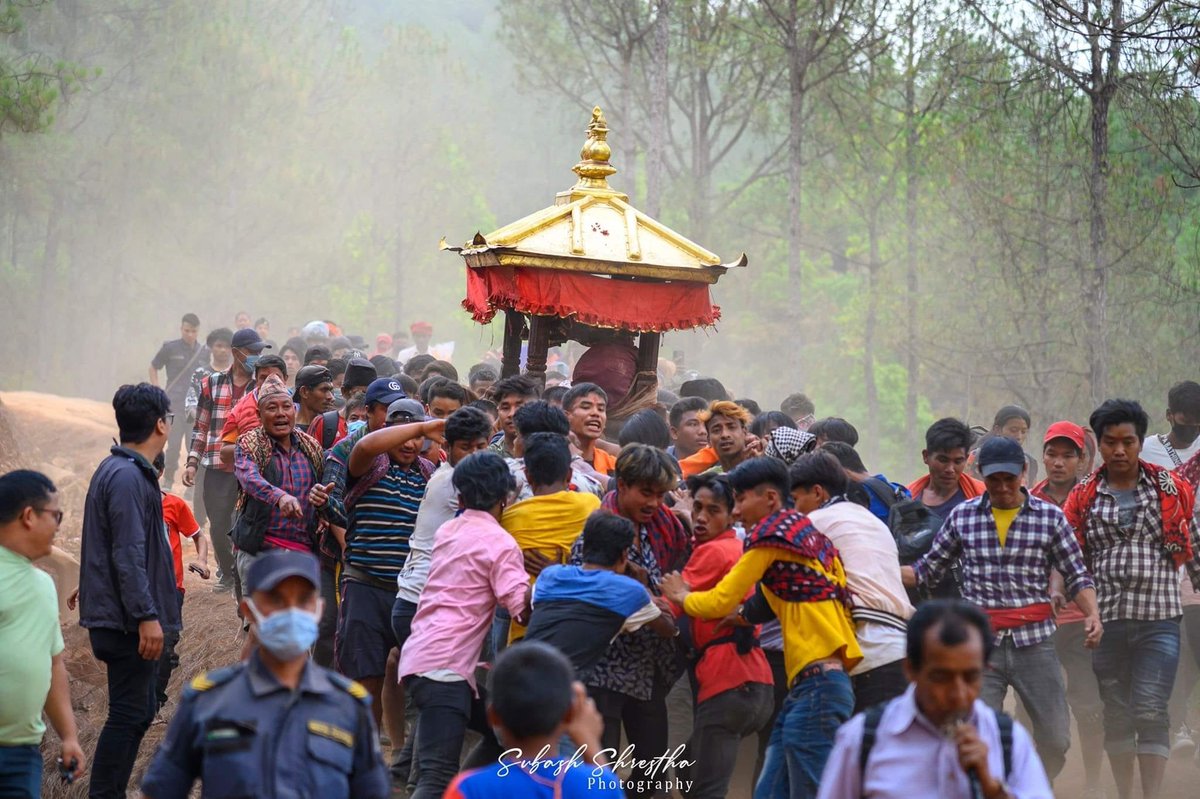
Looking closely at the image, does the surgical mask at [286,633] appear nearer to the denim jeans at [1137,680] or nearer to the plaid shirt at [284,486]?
the plaid shirt at [284,486]

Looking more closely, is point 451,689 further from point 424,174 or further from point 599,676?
point 424,174

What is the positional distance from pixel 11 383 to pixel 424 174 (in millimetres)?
16817

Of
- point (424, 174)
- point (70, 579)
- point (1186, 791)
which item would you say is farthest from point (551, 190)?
point (1186, 791)

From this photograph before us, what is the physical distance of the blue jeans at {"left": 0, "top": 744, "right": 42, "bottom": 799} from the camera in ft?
15.1

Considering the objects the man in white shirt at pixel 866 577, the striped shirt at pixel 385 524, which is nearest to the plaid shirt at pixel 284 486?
the striped shirt at pixel 385 524

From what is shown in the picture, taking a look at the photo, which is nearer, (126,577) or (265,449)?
(126,577)

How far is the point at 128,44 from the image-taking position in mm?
31094

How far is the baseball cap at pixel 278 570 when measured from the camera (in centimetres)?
334

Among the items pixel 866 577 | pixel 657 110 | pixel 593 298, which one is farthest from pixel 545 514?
pixel 657 110

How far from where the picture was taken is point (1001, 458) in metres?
5.97

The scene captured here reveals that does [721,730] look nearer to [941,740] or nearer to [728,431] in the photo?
[728,431]

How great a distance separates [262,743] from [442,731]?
6.89 feet

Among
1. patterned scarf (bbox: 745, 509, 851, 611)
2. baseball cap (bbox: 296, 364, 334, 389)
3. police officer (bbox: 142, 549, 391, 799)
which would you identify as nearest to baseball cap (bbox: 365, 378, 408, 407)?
baseball cap (bbox: 296, 364, 334, 389)

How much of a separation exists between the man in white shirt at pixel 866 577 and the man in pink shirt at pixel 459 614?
1.33 m
